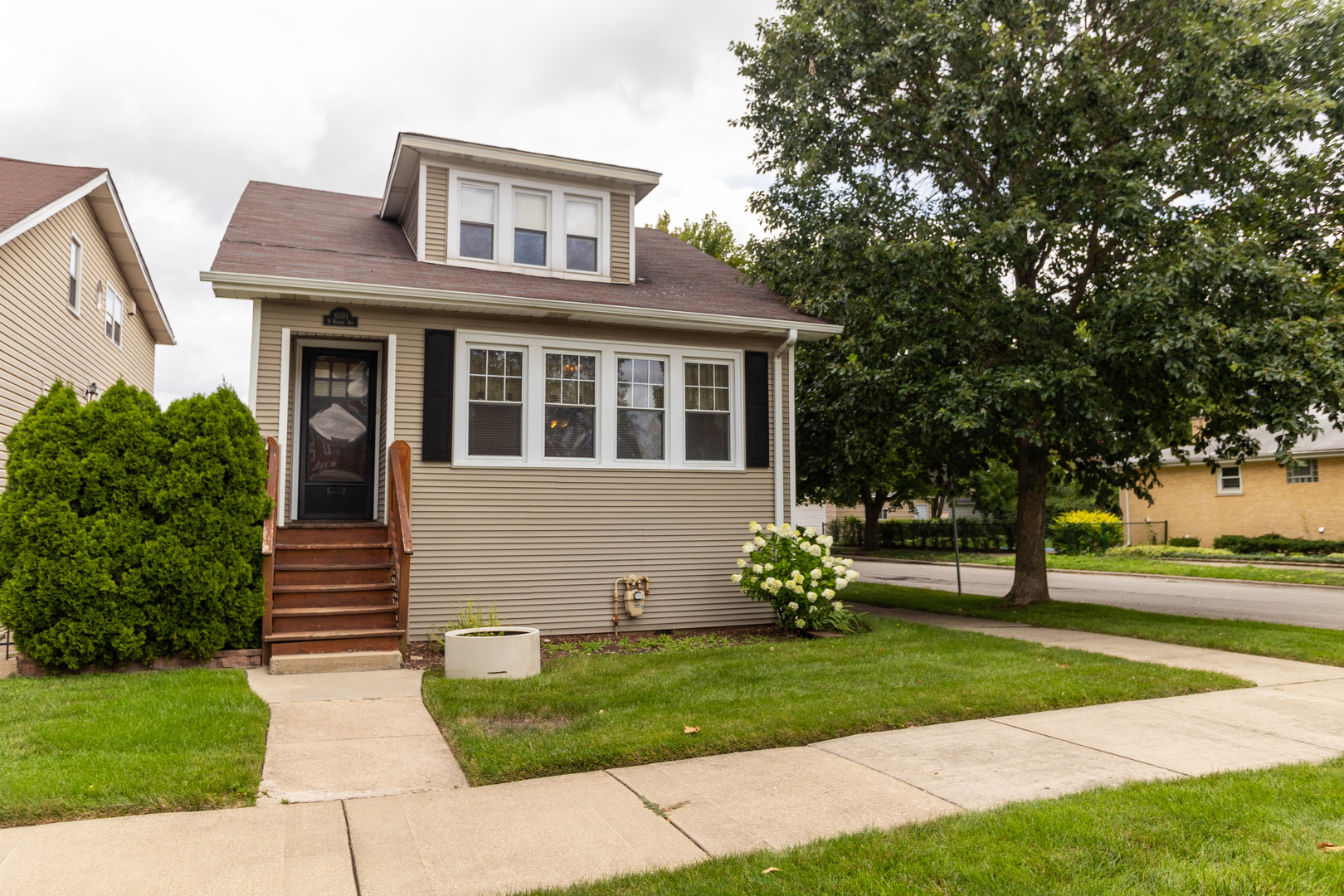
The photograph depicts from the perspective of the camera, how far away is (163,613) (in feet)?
22.5

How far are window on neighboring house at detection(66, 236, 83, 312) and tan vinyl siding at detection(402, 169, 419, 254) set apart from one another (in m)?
5.75

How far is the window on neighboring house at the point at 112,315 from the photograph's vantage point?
15.5 meters

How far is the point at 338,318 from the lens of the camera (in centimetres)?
877

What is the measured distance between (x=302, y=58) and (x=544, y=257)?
569 centimetres

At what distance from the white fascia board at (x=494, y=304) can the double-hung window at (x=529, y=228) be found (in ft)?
5.01

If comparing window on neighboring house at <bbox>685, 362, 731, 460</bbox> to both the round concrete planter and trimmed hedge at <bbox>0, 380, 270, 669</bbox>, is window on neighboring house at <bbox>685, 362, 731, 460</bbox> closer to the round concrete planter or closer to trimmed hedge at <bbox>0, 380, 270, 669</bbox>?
the round concrete planter

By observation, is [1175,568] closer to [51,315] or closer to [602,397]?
[602,397]

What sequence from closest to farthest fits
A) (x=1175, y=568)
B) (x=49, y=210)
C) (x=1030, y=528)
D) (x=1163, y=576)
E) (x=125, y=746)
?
(x=125, y=746), (x=49, y=210), (x=1030, y=528), (x=1163, y=576), (x=1175, y=568)

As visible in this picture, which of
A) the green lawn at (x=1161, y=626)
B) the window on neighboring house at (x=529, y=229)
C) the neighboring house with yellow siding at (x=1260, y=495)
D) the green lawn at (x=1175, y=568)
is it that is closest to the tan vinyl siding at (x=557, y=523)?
→ the window on neighboring house at (x=529, y=229)

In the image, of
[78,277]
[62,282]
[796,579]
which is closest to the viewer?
[796,579]

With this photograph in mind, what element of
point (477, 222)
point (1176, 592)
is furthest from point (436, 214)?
point (1176, 592)

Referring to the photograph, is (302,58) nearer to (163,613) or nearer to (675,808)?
(163,613)

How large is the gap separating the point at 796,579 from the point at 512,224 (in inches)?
216

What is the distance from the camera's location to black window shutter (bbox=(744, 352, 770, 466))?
10.4m
